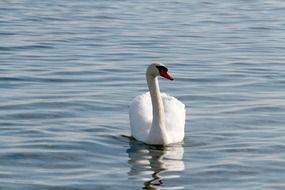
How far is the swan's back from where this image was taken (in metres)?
14.1

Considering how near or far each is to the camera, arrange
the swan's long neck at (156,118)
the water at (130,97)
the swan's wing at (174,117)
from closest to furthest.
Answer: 1. the water at (130,97)
2. the swan's long neck at (156,118)
3. the swan's wing at (174,117)

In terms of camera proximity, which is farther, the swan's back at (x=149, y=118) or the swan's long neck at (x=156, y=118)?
the swan's back at (x=149, y=118)

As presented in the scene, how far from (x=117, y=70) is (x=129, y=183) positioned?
8650 millimetres

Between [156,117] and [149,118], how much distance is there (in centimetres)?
54

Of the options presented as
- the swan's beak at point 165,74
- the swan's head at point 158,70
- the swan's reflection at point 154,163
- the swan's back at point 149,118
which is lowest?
the swan's reflection at point 154,163

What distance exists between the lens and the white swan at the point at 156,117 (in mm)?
13891

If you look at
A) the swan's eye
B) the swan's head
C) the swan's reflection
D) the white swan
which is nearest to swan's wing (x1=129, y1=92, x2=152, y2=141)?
the white swan

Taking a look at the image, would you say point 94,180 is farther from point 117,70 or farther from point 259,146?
point 117,70

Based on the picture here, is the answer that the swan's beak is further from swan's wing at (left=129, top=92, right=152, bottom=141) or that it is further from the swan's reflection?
the swan's reflection

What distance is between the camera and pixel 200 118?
15633 millimetres

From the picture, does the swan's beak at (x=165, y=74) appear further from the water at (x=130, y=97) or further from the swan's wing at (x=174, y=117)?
the water at (x=130, y=97)

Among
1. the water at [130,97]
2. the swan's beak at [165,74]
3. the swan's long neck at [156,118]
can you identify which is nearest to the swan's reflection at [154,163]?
the water at [130,97]

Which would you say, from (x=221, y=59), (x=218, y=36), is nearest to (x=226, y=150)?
(x=221, y=59)

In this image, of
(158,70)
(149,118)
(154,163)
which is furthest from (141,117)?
(154,163)
